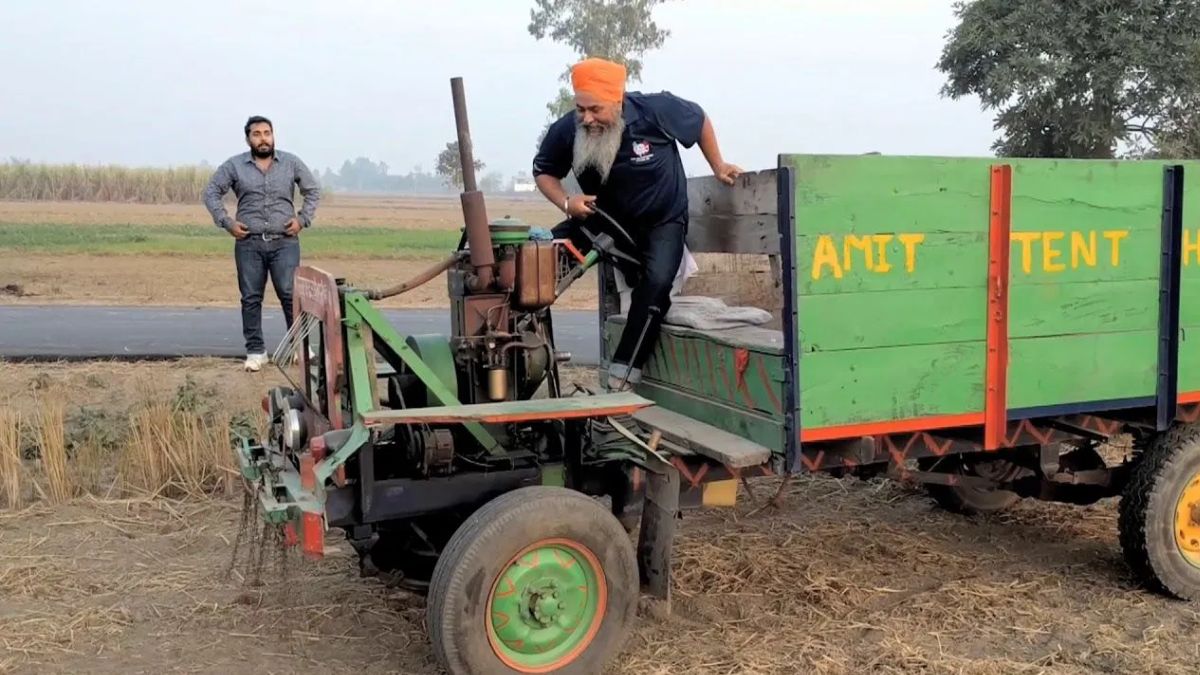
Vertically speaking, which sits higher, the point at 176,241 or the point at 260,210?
the point at 260,210

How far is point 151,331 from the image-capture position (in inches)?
436

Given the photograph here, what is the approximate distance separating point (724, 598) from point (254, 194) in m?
Answer: 5.35

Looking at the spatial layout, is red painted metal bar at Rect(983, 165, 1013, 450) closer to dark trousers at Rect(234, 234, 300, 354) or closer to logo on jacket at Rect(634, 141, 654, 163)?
logo on jacket at Rect(634, 141, 654, 163)

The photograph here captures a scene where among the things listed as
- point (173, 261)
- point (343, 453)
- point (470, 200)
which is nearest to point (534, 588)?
point (343, 453)

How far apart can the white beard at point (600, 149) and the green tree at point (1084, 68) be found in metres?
11.9

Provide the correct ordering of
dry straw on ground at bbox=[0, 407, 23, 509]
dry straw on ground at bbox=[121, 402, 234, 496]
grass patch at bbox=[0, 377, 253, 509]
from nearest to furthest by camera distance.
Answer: dry straw on ground at bbox=[0, 407, 23, 509] < grass patch at bbox=[0, 377, 253, 509] < dry straw on ground at bbox=[121, 402, 234, 496]

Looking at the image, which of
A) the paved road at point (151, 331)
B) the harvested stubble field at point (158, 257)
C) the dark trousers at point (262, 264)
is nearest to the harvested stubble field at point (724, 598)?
the dark trousers at point (262, 264)

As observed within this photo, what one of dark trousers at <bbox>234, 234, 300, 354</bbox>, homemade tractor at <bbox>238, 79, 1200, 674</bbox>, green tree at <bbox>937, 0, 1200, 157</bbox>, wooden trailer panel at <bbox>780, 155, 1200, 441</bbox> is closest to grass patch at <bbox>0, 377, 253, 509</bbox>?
dark trousers at <bbox>234, 234, 300, 354</bbox>

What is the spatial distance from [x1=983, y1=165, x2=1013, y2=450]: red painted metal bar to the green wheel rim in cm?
165

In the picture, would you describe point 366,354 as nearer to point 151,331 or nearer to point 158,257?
point 151,331

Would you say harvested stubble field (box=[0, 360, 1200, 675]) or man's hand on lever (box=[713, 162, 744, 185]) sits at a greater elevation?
man's hand on lever (box=[713, 162, 744, 185])

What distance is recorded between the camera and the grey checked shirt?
837 centimetres

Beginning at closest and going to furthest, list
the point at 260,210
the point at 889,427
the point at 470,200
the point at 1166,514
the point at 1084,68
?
1. the point at 470,200
2. the point at 889,427
3. the point at 1166,514
4. the point at 260,210
5. the point at 1084,68

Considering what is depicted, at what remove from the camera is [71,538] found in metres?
5.57
